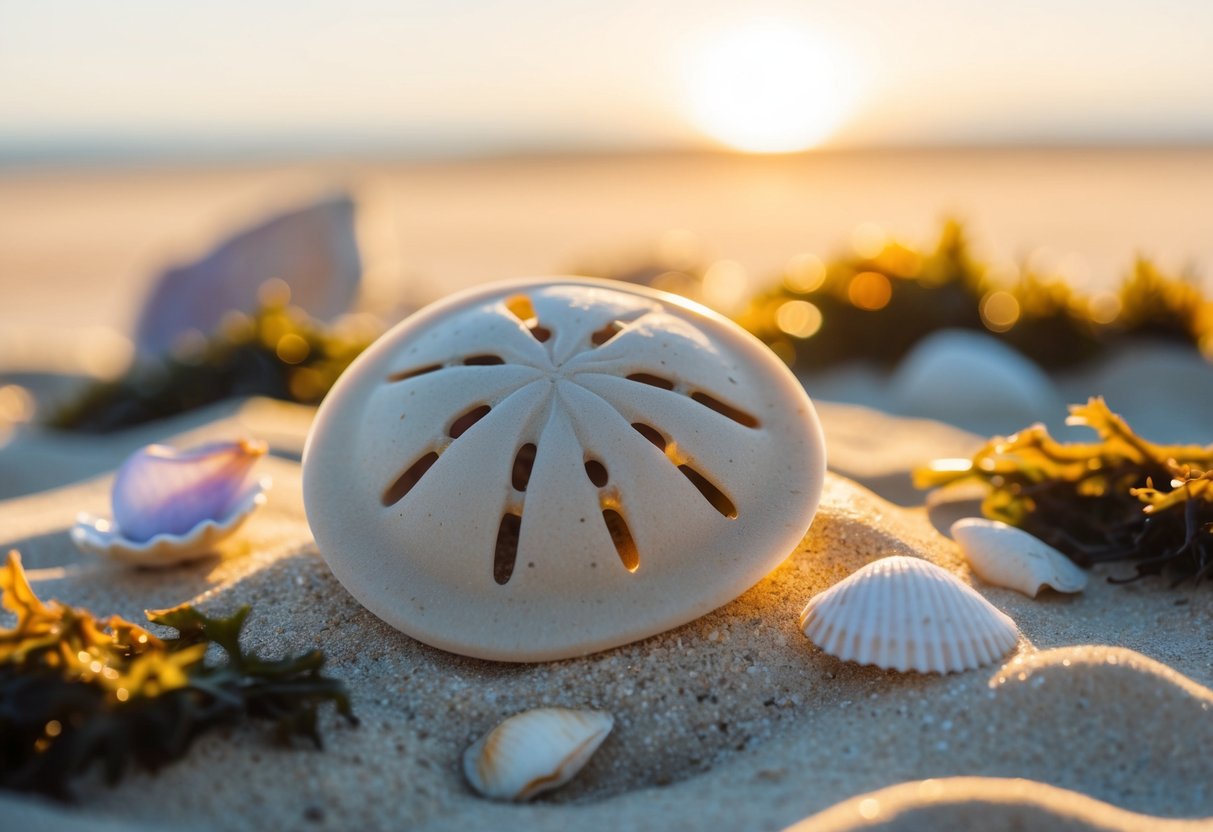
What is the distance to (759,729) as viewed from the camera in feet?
6.60

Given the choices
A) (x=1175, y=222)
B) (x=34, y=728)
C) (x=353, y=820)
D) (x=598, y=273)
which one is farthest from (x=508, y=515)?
(x=1175, y=222)

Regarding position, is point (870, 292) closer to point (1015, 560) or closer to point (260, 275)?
point (1015, 560)

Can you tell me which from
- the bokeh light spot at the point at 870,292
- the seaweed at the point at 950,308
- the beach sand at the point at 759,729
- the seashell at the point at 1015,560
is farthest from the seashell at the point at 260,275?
the seashell at the point at 1015,560

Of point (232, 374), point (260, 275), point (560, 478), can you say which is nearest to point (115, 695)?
point (560, 478)

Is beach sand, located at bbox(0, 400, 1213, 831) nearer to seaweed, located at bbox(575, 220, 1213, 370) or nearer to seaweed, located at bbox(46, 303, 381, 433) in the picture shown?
seaweed, located at bbox(46, 303, 381, 433)

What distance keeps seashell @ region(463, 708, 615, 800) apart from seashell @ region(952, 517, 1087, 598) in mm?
1172

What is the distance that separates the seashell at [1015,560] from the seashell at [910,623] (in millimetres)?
370

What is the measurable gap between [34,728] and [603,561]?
110cm

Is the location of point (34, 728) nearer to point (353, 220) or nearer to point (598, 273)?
point (598, 273)

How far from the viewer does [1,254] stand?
1316cm

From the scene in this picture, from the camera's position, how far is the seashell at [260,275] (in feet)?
24.7

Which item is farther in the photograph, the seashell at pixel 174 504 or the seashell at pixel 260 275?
the seashell at pixel 260 275

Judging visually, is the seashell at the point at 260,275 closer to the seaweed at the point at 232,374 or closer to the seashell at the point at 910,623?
the seaweed at the point at 232,374

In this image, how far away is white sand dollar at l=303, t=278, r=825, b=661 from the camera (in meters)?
2.15
